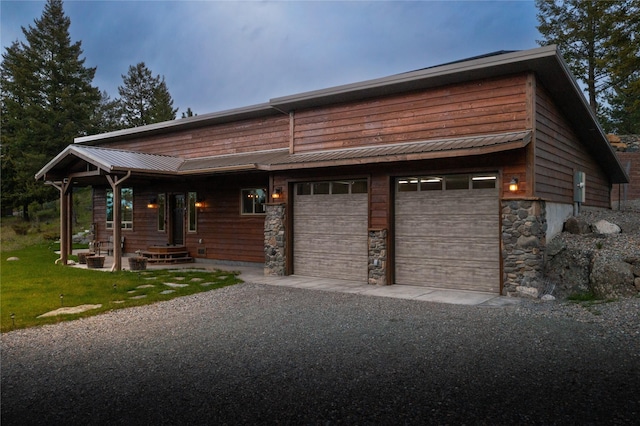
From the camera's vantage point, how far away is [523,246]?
295 inches

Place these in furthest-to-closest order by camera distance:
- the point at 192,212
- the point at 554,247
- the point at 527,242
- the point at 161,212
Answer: the point at 161,212, the point at 192,212, the point at 554,247, the point at 527,242

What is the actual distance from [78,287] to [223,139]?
651cm

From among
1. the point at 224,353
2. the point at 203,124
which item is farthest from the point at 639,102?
the point at 224,353

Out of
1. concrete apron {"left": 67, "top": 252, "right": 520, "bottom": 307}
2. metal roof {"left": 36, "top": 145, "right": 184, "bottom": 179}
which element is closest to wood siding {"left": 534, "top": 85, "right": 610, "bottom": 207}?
concrete apron {"left": 67, "top": 252, "right": 520, "bottom": 307}

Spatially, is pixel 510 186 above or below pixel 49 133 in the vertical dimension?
below

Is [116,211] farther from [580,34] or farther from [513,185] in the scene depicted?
[580,34]

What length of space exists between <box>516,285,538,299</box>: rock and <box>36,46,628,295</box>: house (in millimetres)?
111

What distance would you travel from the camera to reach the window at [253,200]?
41.4 feet

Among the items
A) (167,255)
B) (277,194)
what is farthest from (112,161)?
(277,194)

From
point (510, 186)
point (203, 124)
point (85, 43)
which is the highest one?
point (85, 43)

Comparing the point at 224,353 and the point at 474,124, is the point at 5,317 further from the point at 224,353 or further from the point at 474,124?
the point at 474,124

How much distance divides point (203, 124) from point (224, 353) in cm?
1081

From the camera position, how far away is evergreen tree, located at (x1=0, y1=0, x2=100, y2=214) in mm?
26609

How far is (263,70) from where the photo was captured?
60.7 m
